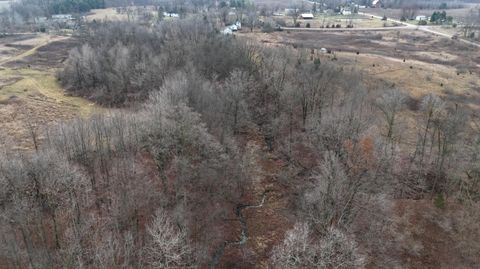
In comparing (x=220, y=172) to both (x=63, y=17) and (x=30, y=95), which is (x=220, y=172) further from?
(x=63, y=17)

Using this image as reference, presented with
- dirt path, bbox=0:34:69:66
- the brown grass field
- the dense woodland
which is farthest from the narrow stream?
dirt path, bbox=0:34:69:66

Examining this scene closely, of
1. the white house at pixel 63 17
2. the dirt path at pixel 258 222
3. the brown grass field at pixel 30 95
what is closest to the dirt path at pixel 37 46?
the brown grass field at pixel 30 95

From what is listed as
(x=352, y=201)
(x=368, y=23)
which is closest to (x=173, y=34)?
(x=352, y=201)

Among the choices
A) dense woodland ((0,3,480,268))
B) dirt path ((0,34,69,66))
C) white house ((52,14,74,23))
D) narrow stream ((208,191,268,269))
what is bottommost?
narrow stream ((208,191,268,269))

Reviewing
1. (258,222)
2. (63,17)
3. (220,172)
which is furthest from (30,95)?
(63,17)

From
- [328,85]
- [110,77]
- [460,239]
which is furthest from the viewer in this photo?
[110,77]

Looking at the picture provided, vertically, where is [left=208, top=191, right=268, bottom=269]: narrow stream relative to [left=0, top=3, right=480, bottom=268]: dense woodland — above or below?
below

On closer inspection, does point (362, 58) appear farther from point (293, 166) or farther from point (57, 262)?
point (57, 262)

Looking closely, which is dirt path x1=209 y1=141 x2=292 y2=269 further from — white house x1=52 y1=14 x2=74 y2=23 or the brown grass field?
white house x1=52 y1=14 x2=74 y2=23
